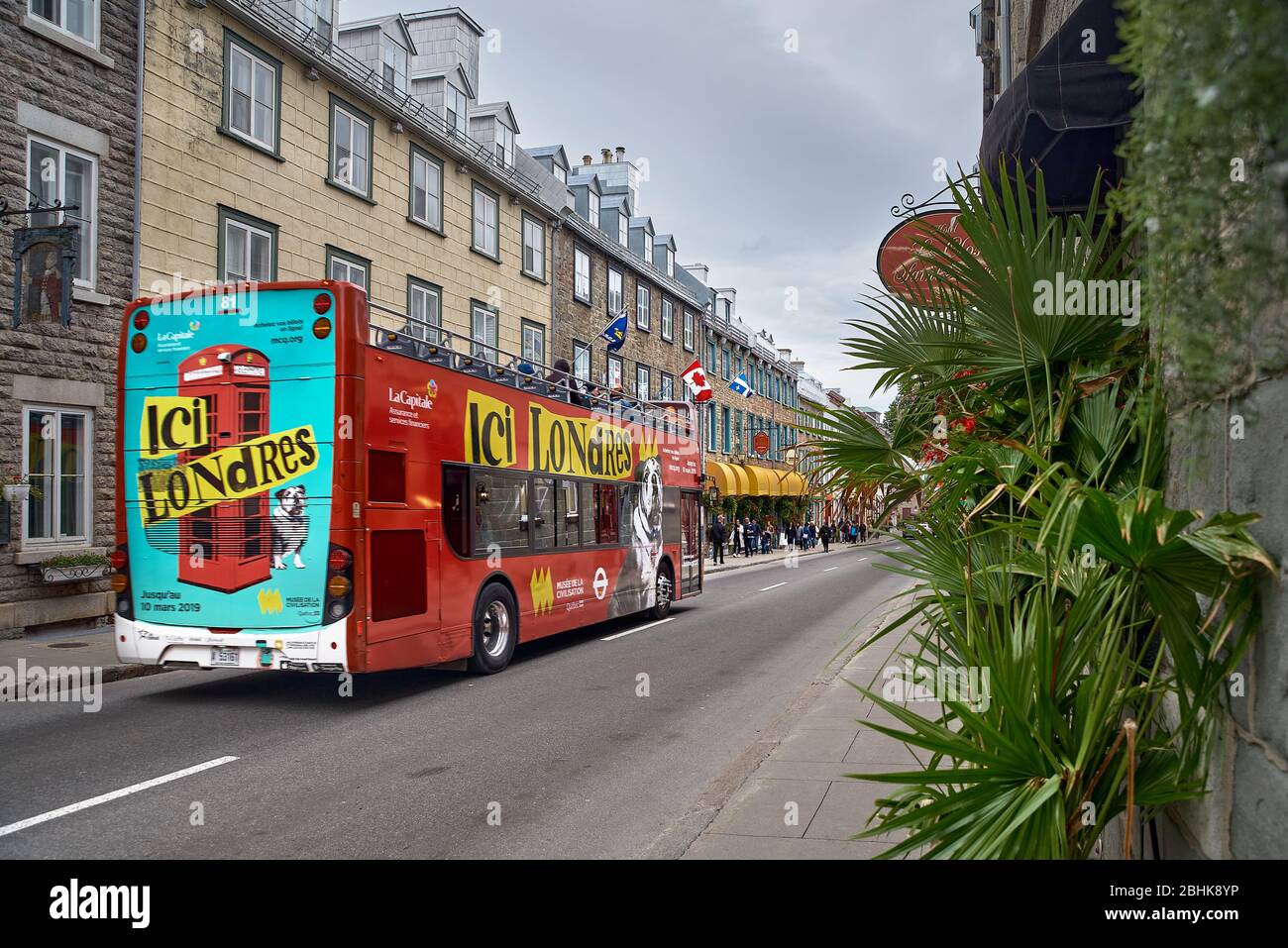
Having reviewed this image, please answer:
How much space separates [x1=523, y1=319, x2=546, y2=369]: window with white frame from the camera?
27531 mm

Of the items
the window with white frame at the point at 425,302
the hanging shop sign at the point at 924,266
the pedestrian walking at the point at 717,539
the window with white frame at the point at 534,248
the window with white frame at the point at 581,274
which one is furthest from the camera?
the pedestrian walking at the point at 717,539

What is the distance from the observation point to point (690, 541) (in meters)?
19.2

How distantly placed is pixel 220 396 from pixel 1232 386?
8649 millimetres

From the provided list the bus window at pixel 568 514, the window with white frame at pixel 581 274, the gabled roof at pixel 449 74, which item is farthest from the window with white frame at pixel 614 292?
the bus window at pixel 568 514

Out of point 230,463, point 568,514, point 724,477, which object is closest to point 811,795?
point 230,463

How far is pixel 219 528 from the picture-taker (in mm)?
8922

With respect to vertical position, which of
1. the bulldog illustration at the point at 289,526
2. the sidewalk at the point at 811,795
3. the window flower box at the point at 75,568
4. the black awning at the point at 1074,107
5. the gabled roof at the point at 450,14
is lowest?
the sidewalk at the point at 811,795

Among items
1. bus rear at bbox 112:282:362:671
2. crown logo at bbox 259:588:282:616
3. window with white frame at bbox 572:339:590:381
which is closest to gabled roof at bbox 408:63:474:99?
window with white frame at bbox 572:339:590:381

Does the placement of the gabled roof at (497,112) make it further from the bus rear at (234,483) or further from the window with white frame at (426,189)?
the bus rear at (234,483)

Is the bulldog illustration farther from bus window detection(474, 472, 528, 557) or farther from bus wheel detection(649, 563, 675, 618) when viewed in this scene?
bus wheel detection(649, 563, 675, 618)

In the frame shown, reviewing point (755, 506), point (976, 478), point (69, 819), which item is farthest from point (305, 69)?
point (755, 506)

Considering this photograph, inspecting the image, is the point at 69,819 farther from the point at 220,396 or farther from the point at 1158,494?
the point at 1158,494

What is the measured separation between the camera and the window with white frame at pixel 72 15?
1390cm

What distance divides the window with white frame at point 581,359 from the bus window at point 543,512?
17.9 meters
